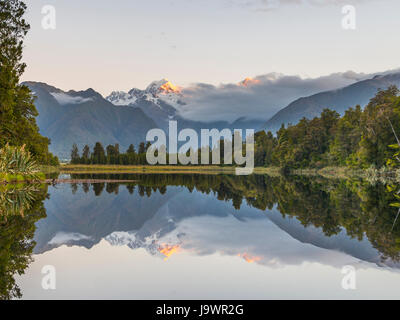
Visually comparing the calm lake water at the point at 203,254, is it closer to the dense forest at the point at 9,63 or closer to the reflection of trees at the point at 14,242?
the reflection of trees at the point at 14,242

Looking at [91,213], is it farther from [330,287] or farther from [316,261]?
[330,287]

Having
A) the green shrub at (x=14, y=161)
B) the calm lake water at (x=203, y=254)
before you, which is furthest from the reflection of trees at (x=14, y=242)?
the green shrub at (x=14, y=161)

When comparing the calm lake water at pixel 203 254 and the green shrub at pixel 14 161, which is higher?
the green shrub at pixel 14 161

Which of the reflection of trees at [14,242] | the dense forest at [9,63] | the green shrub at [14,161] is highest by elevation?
the dense forest at [9,63]

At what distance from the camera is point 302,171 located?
102m

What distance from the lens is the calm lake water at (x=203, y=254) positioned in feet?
25.8

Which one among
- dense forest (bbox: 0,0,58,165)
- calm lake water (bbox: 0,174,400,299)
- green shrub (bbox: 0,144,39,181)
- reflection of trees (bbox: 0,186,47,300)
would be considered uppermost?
dense forest (bbox: 0,0,58,165)

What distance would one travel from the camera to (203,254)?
11258 millimetres

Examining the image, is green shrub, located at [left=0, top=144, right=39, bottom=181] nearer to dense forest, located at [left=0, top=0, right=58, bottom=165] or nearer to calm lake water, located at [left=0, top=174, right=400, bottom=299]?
dense forest, located at [left=0, top=0, right=58, bottom=165]

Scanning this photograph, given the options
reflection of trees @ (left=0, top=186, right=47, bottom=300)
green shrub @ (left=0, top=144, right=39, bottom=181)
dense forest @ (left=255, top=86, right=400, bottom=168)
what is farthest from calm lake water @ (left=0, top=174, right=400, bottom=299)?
dense forest @ (left=255, top=86, right=400, bottom=168)

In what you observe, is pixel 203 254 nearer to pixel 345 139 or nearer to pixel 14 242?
pixel 14 242

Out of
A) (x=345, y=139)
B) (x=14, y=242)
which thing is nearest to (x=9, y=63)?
(x=14, y=242)

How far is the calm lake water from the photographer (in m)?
7.88
